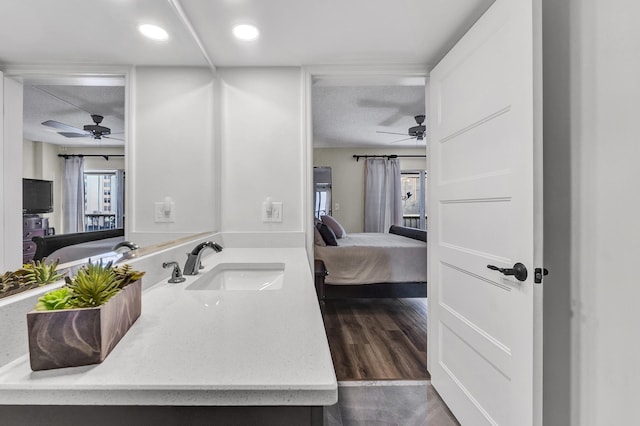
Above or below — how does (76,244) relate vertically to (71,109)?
below

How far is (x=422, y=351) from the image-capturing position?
235 cm

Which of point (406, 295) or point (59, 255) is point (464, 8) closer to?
point (59, 255)

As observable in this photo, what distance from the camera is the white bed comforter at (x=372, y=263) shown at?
3309mm

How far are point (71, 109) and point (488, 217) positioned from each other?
148 cm

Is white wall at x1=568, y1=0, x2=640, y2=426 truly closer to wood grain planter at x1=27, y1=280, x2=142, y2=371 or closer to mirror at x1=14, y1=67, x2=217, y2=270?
wood grain planter at x1=27, y1=280, x2=142, y2=371

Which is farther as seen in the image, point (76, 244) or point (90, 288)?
point (76, 244)

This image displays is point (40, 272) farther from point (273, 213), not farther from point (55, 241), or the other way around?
point (273, 213)

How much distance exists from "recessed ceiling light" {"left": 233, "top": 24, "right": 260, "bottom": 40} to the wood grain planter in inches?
58.5

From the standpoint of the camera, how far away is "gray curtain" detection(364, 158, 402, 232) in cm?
610

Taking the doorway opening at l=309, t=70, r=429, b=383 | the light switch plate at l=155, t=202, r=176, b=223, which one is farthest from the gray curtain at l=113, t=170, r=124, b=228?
the doorway opening at l=309, t=70, r=429, b=383

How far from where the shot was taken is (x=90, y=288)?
535 mm

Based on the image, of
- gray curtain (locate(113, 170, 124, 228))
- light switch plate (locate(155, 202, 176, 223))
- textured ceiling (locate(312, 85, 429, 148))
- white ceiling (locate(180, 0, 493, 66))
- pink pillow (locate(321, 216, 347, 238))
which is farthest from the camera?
pink pillow (locate(321, 216, 347, 238))

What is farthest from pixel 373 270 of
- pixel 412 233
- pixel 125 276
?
pixel 125 276

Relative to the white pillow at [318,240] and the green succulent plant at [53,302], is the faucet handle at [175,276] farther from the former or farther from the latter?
the white pillow at [318,240]
